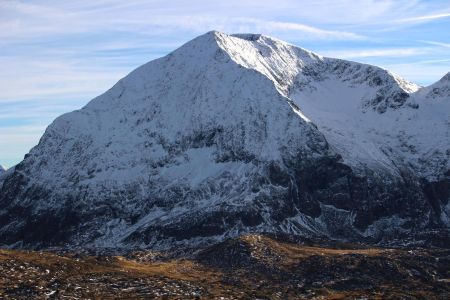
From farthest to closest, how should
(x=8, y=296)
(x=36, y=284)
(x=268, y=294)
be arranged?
(x=268, y=294) → (x=36, y=284) → (x=8, y=296)

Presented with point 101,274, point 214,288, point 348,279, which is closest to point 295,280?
point 348,279

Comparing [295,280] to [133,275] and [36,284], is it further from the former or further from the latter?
[36,284]

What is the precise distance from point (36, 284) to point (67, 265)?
2237 cm

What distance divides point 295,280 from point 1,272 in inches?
2940

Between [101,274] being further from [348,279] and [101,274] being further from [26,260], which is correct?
[348,279]

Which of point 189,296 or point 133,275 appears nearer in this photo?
point 189,296

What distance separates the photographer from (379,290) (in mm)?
184000

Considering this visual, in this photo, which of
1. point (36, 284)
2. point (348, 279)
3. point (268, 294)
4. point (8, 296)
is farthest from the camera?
point (348, 279)

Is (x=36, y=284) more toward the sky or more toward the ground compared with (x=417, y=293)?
more toward the sky

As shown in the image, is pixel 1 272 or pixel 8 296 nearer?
pixel 8 296

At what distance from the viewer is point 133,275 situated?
613 feet

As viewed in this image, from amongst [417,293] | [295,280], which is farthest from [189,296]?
[417,293]

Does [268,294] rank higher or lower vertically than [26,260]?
lower

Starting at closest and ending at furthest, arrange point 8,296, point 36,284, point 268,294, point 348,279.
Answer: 1. point 8,296
2. point 36,284
3. point 268,294
4. point 348,279
